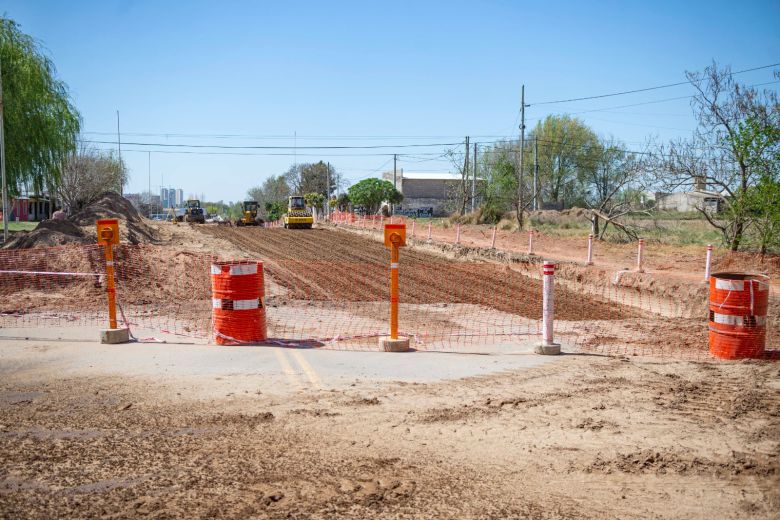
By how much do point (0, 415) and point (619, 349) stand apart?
26.2 ft

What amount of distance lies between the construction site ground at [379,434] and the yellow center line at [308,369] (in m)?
0.04

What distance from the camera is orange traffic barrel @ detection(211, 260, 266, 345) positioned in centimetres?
900

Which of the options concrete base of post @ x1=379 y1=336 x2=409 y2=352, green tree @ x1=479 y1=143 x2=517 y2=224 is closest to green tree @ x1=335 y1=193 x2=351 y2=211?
green tree @ x1=479 y1=143 x2=517 y2=224

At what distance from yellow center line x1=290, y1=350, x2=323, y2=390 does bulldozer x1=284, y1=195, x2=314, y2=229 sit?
140ft

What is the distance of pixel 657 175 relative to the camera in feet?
84.3

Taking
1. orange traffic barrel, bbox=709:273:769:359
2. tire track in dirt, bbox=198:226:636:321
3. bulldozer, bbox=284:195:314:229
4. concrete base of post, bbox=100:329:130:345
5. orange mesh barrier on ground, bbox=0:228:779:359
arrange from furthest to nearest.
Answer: bulldozer, bbox=284:195:314:229 < tire track in dirt, bbox=198:226:636:321 < orange mesh barrier on ground, bbox=0:228:779:359 < concrete base of post, bbox=100:329:130:345 < orange traffic barrel, bbox=709:273:769:359

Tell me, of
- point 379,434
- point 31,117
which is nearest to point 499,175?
point 31,117

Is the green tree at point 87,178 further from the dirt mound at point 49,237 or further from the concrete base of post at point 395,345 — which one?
the concrete base of post at point 395,345

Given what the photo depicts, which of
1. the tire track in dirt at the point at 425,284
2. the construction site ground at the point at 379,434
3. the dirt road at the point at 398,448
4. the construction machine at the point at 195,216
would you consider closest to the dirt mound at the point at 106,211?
the tire track in dirt at the point at 425,284

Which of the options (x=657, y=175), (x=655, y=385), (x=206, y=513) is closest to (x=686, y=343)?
(x=655, y=385)

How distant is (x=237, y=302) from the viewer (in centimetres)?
900

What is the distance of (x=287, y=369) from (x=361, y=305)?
21.4ft

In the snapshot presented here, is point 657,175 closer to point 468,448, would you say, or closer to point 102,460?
point 468,448

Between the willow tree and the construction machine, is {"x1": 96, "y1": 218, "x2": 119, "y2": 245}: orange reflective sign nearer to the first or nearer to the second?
the willow tree
